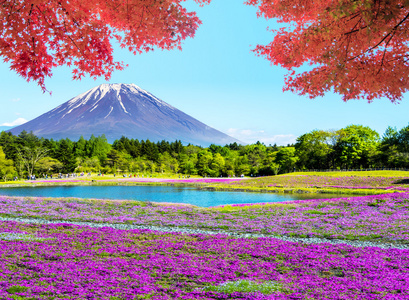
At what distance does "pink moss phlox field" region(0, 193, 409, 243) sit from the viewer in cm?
1176

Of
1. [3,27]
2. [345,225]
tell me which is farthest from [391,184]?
[3,27]

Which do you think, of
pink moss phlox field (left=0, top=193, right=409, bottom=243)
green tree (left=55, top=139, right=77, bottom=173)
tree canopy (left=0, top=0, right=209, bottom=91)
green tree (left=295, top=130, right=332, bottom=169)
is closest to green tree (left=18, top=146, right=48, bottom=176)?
green tree (left=55, top=139, right=77, bottom=173)

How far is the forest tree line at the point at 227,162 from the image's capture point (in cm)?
6581

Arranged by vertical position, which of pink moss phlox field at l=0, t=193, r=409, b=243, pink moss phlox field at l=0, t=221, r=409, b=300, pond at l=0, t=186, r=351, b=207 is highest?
pink moss phlox field at l=0, t=221, r=409, b=300

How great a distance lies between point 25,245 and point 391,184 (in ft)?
134

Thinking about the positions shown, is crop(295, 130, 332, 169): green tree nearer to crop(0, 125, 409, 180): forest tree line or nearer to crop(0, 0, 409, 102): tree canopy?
crop(0, 125, 409, 180): forest tree line

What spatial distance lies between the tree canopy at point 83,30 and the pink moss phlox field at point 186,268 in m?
3.91

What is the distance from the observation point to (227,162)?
87250 mm

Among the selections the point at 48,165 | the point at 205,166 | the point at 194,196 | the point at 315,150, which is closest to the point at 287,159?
the point at 315,150

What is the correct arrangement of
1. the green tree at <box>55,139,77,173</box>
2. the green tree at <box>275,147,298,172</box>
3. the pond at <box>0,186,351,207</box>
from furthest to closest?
1. the green tree at <box>55,139,77,173</box>
2. the green tree at <box>275,147,298,172</box>
3. the pond at <box>0,186,351,207</box>

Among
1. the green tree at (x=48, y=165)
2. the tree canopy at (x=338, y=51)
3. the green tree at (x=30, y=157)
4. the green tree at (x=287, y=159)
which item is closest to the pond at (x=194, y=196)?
the tree canopy at (x=338, y=51)

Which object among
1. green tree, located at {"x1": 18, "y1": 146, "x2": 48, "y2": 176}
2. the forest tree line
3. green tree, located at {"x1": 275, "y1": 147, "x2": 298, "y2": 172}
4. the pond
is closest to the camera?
the pond

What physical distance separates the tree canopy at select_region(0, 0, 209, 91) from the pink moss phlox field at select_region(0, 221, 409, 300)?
3914mm

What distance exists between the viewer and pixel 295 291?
217 inches
